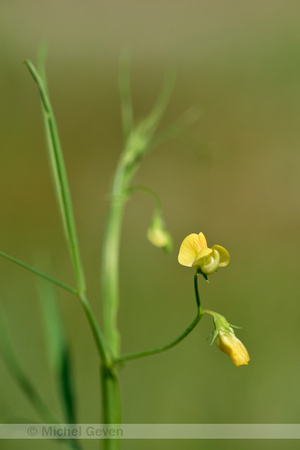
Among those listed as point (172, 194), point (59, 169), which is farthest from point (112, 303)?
point (172, 194)

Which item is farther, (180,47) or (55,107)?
(180,47)

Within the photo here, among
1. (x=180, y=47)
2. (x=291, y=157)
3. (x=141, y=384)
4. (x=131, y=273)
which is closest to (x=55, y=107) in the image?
(x=180, y=47)

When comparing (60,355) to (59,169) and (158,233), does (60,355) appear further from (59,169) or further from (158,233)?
(59,169)

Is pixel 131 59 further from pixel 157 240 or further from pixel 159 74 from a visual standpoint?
pixel 157 240

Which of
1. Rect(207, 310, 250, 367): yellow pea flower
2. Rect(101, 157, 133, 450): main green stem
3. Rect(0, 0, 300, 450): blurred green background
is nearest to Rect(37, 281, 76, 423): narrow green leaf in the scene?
Rect(101, 157, 133, 450): main green stem

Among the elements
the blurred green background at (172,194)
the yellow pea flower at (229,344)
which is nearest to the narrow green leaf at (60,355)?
the blurred green background at (172,194)

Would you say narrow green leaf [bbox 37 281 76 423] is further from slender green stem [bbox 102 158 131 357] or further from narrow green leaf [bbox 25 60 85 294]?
narrow green leaf [bbox 25 60 85 294]
